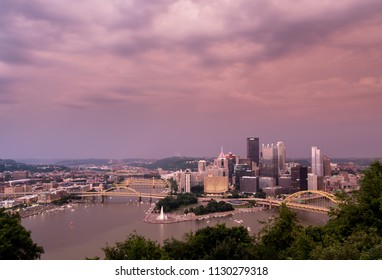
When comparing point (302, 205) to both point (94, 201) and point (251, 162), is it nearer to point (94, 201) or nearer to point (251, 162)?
point (251, 162)

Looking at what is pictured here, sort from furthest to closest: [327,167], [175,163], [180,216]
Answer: [180,216]
[175,163]
[327,167]

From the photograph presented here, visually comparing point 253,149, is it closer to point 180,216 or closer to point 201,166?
point 201,166

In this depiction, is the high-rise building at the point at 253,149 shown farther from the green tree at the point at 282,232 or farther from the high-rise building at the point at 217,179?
the green tree at the point at 282,232

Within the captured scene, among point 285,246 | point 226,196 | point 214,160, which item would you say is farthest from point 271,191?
point 285,246

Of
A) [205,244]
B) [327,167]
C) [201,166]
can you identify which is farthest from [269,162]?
[205,244]

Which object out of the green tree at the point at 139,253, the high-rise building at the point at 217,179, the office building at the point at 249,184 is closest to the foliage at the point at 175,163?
the high-rise building at the point at 217,179

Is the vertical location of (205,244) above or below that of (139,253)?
below
